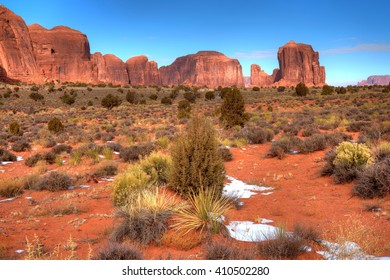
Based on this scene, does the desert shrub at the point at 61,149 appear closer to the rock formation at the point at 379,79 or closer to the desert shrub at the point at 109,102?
the rock formation at the point at 379,79

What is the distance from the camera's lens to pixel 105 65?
145 metres

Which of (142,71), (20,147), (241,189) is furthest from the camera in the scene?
(142,71)

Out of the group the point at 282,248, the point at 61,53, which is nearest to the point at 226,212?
the point at 282,248

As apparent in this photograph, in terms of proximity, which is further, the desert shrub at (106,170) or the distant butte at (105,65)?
the distant butte at (105,65)

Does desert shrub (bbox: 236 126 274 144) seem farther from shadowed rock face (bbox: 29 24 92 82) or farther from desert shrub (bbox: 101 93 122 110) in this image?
shadowed rock face (bbox: 29 24 92 82)

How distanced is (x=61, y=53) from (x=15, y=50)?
2291 centimetres

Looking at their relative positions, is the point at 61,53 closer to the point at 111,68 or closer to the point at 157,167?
the point at 111,68

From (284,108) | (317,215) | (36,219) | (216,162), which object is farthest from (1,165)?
(284,108)

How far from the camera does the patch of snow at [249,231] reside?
488 cm

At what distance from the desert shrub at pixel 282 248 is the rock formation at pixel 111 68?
143 m

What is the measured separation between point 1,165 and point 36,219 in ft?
26.8

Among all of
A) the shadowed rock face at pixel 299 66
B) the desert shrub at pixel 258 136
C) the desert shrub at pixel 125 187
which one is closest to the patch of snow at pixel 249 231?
the desert shrub at pixel 125 187

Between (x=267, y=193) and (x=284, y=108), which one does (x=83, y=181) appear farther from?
(x=284, y=108)

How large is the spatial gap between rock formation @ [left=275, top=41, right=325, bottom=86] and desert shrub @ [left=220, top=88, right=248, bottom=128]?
129145 millimetres
